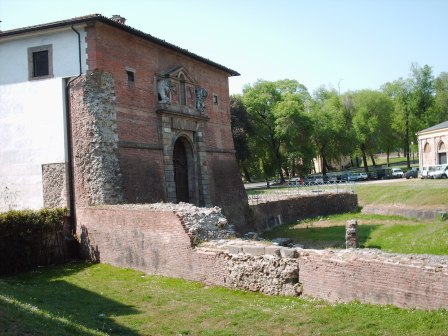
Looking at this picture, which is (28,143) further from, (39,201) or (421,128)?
(421,128)

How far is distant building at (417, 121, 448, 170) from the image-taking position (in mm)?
50625

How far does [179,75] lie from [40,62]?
6.06 m

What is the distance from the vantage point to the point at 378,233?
22891mm

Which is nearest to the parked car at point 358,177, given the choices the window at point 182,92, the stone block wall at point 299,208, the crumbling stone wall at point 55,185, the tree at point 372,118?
the tree at point 372,118

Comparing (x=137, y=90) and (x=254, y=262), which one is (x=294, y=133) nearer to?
(x=137, y=90)

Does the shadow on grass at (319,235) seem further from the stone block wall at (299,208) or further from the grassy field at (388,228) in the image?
the stone block wall at (299,208)

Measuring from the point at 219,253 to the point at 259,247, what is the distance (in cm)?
121

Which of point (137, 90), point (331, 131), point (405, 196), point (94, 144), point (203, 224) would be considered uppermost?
point (331, 131)

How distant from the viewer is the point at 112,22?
17703mm

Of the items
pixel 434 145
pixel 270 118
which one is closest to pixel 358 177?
pixel 434 145

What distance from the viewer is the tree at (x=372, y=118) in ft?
183

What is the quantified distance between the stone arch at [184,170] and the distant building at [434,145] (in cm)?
3670

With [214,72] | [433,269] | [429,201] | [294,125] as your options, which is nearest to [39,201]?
[214,72]

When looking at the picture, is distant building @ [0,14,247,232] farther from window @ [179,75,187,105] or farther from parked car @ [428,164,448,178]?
parked car @ [428,164,448,178]
